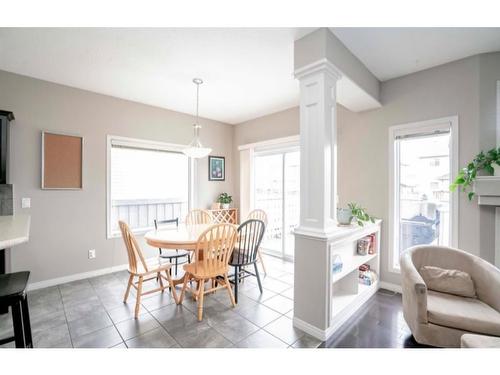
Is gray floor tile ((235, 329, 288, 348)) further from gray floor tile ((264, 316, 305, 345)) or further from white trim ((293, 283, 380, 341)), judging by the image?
white trim ((293, 283, 380, 341))

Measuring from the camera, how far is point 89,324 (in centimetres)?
203

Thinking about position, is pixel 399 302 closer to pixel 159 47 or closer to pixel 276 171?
pixel 276 171

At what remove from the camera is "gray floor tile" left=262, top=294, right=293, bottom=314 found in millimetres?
2305

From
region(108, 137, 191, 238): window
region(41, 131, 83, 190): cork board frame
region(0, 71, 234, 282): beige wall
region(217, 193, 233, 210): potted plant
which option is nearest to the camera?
region(0, 71, 234, 282): beige wall

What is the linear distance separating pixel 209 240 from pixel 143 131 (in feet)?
8.28

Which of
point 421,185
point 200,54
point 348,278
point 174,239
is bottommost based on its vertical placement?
point 348,278

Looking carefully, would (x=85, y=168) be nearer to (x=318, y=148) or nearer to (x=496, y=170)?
(x=318, y=148)

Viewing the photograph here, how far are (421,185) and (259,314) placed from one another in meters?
2.49

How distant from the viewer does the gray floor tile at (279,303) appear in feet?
7.56

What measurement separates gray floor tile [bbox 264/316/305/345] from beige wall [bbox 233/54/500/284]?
1629 mm

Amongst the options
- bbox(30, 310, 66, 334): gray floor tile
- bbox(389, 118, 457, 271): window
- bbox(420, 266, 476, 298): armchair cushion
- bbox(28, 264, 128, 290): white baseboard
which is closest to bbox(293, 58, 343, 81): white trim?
bbox(389, 118, 457, 271): window

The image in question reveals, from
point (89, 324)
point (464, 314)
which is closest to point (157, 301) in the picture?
point (89, 324)
